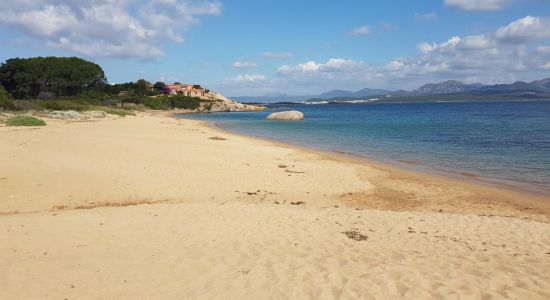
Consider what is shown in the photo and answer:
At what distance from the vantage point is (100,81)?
95125mm

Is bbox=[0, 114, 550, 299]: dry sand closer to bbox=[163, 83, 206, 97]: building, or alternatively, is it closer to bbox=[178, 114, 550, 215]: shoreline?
bbox=[178, 114, 550, 215]: shoreline

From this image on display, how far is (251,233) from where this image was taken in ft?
27.9

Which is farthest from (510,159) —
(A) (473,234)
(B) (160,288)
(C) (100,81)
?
(C) (100,81)

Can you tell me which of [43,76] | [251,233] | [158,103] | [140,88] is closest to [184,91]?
[140,88]

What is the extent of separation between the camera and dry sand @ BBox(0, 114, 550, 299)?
5797mm

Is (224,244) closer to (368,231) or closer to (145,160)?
(368,231)

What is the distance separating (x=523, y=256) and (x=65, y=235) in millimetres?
8522

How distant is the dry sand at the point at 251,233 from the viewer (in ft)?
19.0

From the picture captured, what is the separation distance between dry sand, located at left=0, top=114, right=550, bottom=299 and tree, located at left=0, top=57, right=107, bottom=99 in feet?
236

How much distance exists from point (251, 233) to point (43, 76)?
8424 cm

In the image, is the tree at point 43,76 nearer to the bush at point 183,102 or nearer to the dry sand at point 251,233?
the bush at point 183,102

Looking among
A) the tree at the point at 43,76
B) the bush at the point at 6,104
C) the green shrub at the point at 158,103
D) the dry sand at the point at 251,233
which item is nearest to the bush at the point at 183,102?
the green shrub at the point at 158,103

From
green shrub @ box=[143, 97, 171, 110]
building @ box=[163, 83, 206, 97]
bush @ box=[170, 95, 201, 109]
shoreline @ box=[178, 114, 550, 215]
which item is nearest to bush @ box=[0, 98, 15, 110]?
shoreline @ box=[178, 114, 550, 215]

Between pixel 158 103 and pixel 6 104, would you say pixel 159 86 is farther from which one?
pixel 6 104
